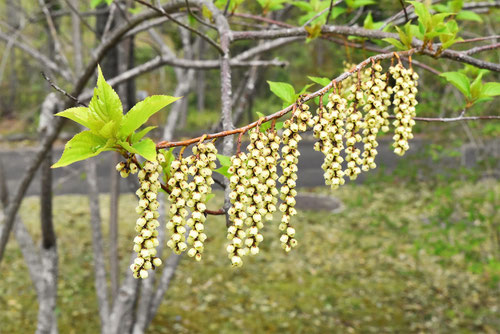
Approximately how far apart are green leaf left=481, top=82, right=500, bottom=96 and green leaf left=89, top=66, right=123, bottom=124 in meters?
1.15

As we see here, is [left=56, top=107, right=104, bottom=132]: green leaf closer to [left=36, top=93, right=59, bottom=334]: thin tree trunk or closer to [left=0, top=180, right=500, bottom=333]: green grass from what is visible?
[left=36, top=93, right=59, bottom=334]: thin tree trunk

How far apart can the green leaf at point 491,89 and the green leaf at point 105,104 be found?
1147mm

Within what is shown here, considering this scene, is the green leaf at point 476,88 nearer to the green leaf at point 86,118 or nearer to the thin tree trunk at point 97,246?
the green leaf at point 86,118

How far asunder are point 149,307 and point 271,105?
16405mm

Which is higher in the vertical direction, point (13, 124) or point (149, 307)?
point (13, 124)

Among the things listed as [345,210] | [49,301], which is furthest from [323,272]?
[49,301]

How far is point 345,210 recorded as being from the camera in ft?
32.0

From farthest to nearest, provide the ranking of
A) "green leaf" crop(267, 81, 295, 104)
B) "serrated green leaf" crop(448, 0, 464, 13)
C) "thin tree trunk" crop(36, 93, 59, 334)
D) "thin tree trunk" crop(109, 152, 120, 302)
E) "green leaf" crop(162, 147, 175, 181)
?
1. "thin tree trunk" crop(109, 152, 120, 302)
2. "thin tree trunk" crop(36, 93, 59, 334)
3. "serrated green leaf" crop(448, 0, 464, 13)
4. "green leaf" crop(267, 81, 295, 104)
5. "green leaf" crop(162, 147, 175, 181)

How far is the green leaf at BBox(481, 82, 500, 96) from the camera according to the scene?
148 centimetres

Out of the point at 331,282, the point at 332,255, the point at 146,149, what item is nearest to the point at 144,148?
the point at 146,149

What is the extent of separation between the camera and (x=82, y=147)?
0.97 m

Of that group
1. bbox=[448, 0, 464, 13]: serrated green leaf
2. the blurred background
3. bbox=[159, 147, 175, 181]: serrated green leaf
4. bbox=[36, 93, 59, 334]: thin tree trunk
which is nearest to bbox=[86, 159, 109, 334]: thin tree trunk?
the blurred background

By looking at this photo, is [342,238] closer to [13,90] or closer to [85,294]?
[85,294]

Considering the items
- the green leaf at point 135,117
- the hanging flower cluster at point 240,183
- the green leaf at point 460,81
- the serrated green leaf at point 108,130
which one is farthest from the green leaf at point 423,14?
the serrated green leaf at point 108,130
